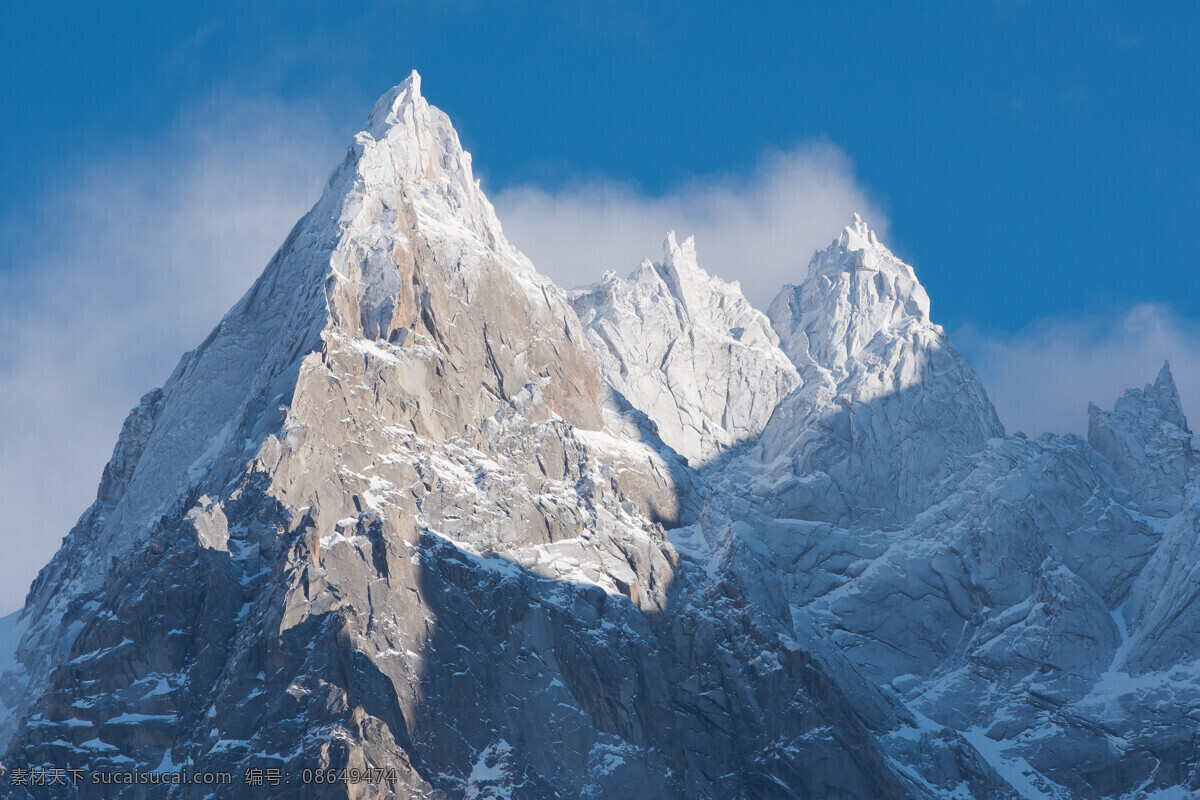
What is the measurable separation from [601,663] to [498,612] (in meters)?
10.7

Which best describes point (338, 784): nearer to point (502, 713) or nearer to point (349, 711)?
point (349, 711)

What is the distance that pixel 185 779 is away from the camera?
180500mm

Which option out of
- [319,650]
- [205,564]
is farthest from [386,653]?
[205,564]

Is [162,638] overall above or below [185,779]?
above

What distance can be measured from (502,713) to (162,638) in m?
30.5

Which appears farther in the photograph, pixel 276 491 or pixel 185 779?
pixel 276 491

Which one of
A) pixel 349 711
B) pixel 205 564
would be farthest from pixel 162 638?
pixel 349 711

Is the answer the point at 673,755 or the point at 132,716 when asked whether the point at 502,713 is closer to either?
the point at 673,755

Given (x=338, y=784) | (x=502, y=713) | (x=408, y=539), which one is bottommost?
(x=338, y=784)

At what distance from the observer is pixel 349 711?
597 feet

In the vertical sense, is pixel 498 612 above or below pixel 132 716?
above

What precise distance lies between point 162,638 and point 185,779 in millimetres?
14783

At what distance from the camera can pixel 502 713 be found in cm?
19250

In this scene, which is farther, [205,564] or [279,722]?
[205,564]
